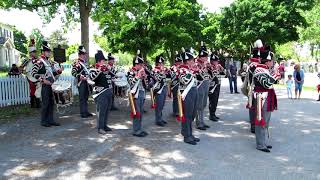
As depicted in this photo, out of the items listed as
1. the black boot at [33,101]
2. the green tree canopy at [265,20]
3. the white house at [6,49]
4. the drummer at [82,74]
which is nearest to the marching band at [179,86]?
the drummer at [82,74]

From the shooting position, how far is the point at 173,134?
939 cm

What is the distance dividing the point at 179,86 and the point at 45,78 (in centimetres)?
359

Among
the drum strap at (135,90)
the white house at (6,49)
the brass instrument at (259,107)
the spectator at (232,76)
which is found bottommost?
the brass instrument at (259,107)

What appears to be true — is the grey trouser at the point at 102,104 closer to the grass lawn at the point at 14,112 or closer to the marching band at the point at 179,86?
the marching band at the point at 179,86

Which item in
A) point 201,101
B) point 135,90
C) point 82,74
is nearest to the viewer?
point 135,90

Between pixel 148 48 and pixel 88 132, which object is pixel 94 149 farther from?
pixel 148 48

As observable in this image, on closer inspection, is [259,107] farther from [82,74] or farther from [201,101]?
[82,74]

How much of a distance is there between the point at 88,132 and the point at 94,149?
1.71 metres

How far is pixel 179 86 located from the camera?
8.67 m

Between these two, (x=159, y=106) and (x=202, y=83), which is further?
(x=159, y=106)

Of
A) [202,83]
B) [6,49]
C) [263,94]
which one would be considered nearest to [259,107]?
[263,94]

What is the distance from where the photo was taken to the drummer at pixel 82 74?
10742mm

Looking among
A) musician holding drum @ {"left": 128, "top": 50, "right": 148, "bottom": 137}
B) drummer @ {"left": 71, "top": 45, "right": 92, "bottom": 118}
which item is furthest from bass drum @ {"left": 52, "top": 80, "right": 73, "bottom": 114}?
musician holding drum @ {"left": 128, "top": 50, "right": 148, "bottom": 137}

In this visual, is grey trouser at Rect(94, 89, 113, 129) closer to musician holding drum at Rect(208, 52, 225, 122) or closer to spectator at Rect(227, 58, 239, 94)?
musician holding drum at Rect(208, 52, 225, 122)
